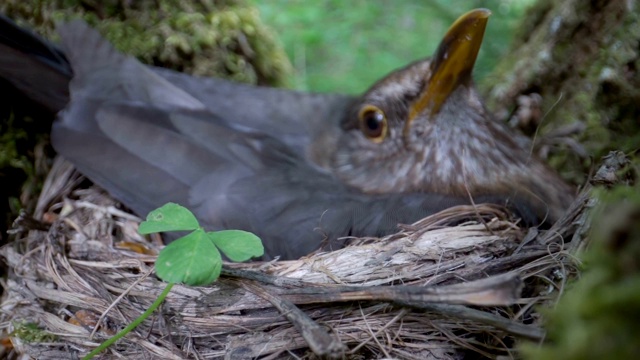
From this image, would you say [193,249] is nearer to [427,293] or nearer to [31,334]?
[427,293]

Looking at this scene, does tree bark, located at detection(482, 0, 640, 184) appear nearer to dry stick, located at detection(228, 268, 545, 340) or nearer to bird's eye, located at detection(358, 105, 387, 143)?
bird's eye, located at detection(358, 105, 387, 143)

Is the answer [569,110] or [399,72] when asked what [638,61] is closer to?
[569,110]

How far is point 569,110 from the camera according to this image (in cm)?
240

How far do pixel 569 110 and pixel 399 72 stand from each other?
83 cm

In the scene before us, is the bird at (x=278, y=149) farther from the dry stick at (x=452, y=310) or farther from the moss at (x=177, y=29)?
the dry stick at (x=452, y=310)

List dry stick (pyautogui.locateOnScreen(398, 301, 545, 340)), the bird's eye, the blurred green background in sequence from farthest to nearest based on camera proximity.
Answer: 1. the blurred green background
2. the bird's eye
3. dry stick (pyautogui.locateOnScreen(398, 301, 545, 340))

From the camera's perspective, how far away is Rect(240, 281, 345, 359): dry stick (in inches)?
40.1

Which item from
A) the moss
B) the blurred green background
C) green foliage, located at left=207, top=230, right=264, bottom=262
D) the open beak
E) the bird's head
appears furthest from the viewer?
the blurred green background

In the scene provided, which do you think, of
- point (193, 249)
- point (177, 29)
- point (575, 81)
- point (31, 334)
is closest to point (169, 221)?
point (193, 249)

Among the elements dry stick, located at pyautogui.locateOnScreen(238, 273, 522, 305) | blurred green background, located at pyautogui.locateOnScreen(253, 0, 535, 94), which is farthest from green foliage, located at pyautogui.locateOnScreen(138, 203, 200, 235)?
blurred green background, located at pyautogui.locateOnScreen(253, 0, 535, 94)

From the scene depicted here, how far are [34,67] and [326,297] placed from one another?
1.39 meters

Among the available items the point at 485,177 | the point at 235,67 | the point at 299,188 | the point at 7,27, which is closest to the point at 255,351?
the point at 299,188

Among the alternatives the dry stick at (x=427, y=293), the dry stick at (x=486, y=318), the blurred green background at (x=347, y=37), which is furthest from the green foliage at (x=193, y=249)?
the blurred green background at (x=347, y=37)

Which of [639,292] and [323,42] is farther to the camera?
[323,42]
